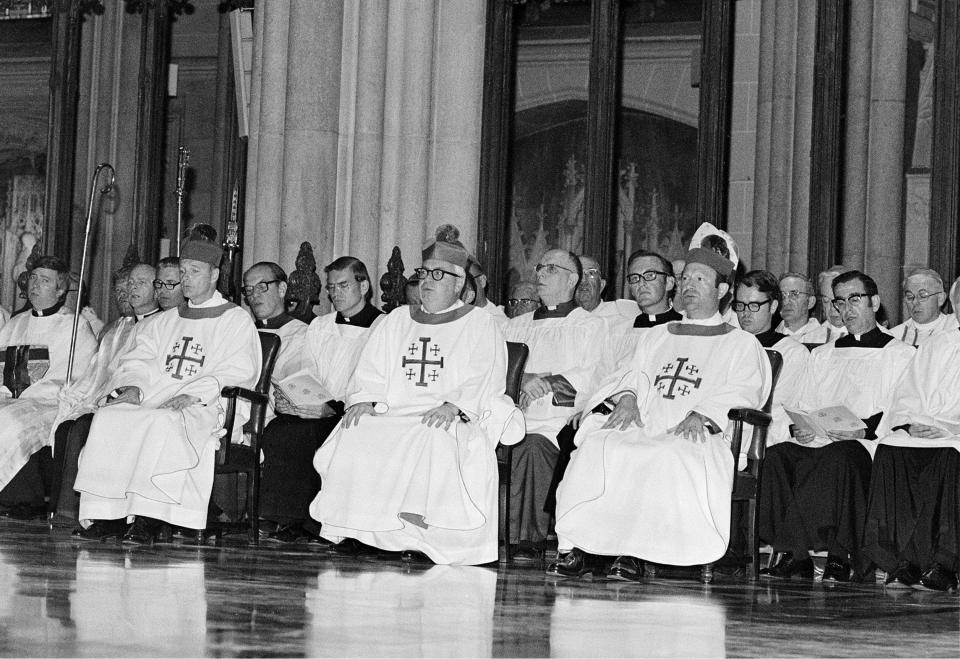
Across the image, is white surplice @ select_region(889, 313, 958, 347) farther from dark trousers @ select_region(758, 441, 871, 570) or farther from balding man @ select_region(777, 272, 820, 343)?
dark trousers @ select_region(758, 441, 871, 570)

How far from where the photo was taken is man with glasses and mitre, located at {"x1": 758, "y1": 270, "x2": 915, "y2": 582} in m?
7.09

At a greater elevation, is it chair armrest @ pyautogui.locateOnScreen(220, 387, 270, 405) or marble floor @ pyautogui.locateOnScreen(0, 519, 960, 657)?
chair armrest @ pyautogui.locateOnScreen(220, 387, 270, 405)

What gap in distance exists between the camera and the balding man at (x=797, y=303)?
27.3 feet

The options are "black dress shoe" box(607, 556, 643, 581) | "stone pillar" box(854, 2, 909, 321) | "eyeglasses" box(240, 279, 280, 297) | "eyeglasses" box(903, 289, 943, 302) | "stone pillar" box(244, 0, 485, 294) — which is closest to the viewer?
"black dress shoe" box(607, 556, 643, 581)

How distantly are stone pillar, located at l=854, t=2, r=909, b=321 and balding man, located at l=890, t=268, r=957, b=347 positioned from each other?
2448 mm

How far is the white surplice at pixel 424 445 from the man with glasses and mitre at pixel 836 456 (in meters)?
1.31

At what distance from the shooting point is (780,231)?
1117 centimetres

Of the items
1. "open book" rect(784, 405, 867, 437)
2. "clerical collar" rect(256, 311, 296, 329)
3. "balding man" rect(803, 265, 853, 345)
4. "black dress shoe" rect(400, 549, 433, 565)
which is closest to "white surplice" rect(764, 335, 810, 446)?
"balding man" rect(803, 265, 853, 345)

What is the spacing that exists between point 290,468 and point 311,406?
35 centimetres

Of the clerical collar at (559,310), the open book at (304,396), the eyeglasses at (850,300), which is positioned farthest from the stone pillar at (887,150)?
the open book at (304,396)

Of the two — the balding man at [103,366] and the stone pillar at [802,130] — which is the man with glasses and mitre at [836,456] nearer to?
the stone pillar at [802,130]

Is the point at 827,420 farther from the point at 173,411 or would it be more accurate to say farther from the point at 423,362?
the point at 173,411

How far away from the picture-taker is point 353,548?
736 cm

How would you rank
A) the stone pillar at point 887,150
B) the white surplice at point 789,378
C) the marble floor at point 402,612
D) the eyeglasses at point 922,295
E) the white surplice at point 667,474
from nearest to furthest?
the marble floor at point 402,612 → the white surplice at point 667,474 → the eyeglasses at point 922,295 → the white surplice at point 789,378 → the stone pillar at point 887,150
